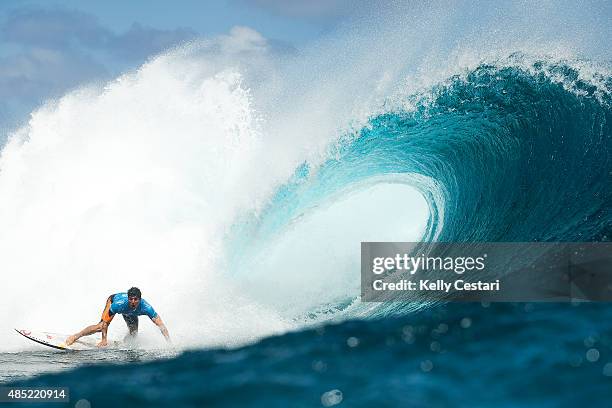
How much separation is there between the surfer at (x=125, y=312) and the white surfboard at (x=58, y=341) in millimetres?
80

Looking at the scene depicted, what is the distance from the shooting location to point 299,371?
18.2 ft

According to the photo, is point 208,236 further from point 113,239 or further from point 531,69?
point 531,69

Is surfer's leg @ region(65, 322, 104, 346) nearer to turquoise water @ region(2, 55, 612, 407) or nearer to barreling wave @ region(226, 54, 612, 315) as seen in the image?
turquoise water @ region(2, 55, 612, 407)

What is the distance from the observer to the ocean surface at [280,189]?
27.8ft

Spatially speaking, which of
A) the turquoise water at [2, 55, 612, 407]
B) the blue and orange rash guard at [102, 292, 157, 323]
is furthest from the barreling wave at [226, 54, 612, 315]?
the blue and orange rash guard at [102, 292, 157, 323]

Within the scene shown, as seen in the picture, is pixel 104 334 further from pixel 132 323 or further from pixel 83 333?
pixel 132 323

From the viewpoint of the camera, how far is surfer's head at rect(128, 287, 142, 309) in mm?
7434

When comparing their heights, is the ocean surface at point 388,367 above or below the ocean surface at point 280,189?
below

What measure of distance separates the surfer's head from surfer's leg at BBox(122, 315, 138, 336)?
0.95 ft

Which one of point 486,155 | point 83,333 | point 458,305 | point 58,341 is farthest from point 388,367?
point 486,155

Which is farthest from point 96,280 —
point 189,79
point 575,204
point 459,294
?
point 575,204
